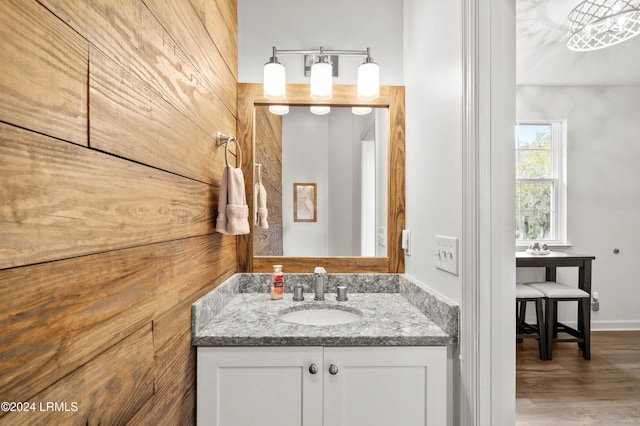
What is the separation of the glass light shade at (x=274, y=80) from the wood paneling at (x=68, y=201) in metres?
0.89

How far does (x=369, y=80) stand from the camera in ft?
5.20

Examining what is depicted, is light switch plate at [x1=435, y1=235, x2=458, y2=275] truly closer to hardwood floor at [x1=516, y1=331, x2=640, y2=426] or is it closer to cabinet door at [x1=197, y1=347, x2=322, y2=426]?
cabinet door at [x1=197, y1=347, x2=322, y2=426]

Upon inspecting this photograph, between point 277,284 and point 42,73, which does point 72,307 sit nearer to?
point 42,73

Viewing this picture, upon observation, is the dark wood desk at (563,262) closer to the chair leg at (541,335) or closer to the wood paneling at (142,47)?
the chair leg at (541,335)

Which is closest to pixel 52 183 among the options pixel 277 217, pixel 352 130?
pixel 277 217

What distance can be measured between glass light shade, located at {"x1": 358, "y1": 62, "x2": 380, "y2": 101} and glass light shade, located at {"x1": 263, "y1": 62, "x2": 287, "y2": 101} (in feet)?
1.19

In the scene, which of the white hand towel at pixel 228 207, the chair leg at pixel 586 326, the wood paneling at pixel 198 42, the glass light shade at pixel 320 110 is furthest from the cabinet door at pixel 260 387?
the chair leg at pixel 586 326

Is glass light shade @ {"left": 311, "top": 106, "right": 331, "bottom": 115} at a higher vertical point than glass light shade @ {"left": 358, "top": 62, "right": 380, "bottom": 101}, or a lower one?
lower

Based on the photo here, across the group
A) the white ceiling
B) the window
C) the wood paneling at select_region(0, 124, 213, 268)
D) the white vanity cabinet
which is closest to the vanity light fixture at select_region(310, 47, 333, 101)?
the wood paneling at select_region(0, 124, 213, 268)

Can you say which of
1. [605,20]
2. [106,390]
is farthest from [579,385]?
[106,390]

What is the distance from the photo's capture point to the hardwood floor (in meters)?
2.01

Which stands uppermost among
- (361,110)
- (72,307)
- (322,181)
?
(361,110)

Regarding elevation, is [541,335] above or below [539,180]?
below

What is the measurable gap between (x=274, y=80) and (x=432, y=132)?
764 millimetres
